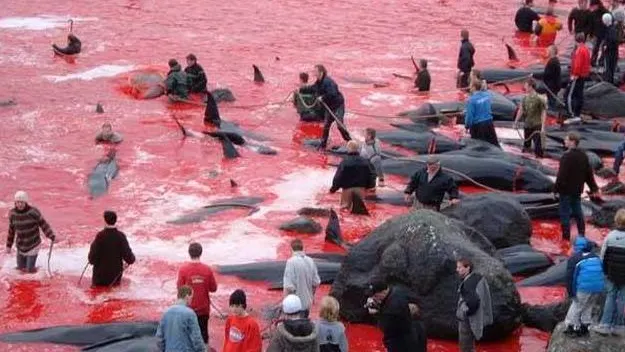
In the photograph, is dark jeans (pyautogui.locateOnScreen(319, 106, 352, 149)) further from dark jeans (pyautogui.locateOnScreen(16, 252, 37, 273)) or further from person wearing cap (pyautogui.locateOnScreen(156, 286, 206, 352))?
person wearing cap (pyautogui.locateOnScreen(156, 286, 206, 352))

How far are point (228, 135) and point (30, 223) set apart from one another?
9.01 metres

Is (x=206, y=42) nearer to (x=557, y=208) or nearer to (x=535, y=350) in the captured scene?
(x=557, y=208)

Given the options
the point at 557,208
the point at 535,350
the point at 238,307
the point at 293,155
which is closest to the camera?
the point at 238,307

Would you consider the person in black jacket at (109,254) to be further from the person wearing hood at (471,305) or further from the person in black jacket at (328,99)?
the person in black jacket at (328,99)

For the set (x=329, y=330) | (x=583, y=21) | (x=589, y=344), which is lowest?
(x=589, y=344)

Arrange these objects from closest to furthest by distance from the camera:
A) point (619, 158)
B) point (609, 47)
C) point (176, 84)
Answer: point (619, 158)
point (176, 84)
point (609, 47)

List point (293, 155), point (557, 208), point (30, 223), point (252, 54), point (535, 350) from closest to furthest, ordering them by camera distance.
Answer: point (535, 350)
point (30, 223)
point (557, 208)
point (293, 155)
point (252, 54)

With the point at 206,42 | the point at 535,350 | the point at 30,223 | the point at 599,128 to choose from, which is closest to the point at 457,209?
the point at 535,350

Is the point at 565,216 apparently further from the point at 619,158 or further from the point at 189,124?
the point at 189,124

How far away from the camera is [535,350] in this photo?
1421 centimetres

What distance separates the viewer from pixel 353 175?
1992cm

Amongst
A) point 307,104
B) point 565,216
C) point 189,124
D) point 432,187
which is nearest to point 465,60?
point 307,104

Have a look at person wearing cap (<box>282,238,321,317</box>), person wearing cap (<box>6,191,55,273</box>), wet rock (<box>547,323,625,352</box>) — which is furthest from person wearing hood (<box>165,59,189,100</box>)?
wet rock (<box>547,323,625,352</box>)

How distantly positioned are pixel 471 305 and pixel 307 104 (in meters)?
15.1
